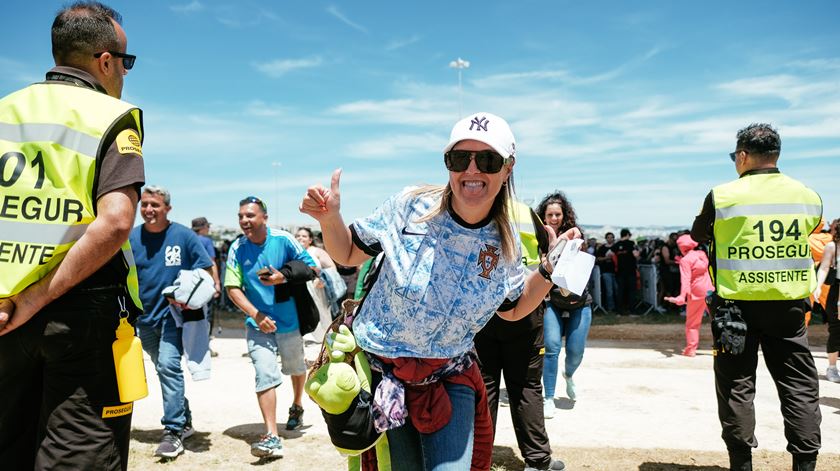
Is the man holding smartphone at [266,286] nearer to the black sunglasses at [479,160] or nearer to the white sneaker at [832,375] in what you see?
the black sunglasses at [479,160]

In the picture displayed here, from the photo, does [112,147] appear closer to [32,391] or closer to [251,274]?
[32,391]

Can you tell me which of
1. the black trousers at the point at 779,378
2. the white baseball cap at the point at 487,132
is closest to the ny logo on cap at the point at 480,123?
the white baseball cap at the point at 487,132

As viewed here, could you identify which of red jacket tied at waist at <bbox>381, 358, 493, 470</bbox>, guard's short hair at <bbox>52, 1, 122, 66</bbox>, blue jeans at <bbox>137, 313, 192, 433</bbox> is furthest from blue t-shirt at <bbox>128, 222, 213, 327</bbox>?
red jacket tied at waist at <bbox>381, 358, 493, 470</bbox>

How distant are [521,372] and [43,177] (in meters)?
3.38

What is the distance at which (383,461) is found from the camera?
2.72 m

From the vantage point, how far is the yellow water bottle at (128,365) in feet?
7.83

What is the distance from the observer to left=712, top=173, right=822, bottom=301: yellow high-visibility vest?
166 inches

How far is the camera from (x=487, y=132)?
8.66ft

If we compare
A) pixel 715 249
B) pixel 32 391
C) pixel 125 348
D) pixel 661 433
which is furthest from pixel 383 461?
pixel 661 433

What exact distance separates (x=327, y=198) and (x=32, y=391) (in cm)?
132

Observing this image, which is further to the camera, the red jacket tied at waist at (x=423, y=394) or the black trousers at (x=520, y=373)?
the black trousers at (x=520, y=373)

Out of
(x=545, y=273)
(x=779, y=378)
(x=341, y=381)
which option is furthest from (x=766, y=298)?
(x=341, y=381)

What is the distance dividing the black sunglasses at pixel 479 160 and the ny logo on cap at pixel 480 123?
0.10 metres

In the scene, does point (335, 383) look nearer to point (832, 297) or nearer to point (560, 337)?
point (560, 337)
